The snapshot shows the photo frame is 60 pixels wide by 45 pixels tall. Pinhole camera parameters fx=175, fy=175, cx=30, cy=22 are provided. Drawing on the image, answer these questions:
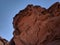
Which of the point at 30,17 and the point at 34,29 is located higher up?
the point at 30,17

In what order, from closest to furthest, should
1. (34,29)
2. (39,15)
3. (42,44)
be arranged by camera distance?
(42,44)
(34,29)
(39,15)

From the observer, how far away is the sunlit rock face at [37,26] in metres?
18.2

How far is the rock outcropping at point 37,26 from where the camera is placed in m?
18.2

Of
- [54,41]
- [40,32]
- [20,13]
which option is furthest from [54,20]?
[20,13]

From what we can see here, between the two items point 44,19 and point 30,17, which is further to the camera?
point 30,17

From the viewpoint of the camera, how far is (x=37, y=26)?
21.1 m

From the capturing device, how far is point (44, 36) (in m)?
18.8

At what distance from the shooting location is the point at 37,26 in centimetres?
2114

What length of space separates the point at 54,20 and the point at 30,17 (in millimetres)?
5593

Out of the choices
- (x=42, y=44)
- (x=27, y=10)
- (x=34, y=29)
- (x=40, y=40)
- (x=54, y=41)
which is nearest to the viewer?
(x=54, y=41)

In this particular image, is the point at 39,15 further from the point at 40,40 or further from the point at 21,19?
the point at 40,40

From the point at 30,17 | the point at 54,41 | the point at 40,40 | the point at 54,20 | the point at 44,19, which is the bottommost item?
the point at 54,41

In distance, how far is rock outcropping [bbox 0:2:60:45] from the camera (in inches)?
717

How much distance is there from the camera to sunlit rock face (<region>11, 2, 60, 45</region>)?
1823cm
